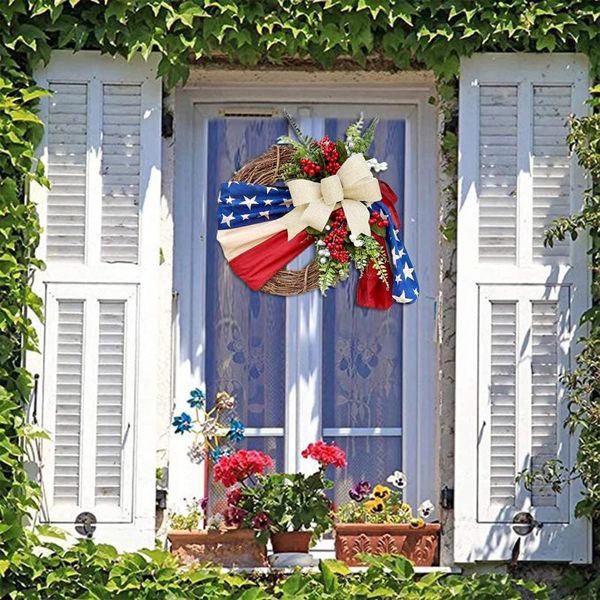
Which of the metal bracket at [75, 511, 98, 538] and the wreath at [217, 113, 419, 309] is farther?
the wreath at [217, 113, 419, 309]

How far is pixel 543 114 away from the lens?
6.69 meters

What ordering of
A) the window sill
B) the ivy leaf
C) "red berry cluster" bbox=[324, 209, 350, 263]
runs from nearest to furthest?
the window sill → the ivy leaf → "red berry cluster" bbox=[324, 209, 350, 263]

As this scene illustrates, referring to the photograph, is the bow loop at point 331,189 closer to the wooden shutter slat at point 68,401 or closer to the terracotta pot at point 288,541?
the wooden shutter slat at point 68,401

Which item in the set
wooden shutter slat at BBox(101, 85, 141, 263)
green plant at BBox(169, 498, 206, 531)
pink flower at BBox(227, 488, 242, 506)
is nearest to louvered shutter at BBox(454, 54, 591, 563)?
pink flower at BBox(227, 488, 242, 506)

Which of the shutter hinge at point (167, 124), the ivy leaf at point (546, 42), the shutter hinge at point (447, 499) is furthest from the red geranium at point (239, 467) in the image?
the ivy leaf at point (546, 42)

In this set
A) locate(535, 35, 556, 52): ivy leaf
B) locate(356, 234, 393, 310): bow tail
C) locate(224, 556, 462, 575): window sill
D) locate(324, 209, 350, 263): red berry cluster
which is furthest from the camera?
locate(356, 234, 393, 310): bow tail

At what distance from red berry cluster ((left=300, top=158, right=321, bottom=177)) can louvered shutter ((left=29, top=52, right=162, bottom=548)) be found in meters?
0.58

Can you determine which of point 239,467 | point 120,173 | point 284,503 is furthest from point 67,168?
point 284,503

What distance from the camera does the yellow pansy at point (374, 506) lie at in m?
6.61

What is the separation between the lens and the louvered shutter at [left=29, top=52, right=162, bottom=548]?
6492 mm

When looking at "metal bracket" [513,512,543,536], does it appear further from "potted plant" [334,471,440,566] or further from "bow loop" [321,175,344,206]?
"bow loop" [321,175,344,206]

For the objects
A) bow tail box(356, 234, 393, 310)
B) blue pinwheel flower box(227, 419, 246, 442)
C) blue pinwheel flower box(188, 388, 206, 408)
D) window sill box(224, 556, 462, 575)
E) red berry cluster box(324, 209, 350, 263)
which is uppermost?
red berry cluster box(324, 209, 350, 263)

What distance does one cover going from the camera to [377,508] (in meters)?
6.62

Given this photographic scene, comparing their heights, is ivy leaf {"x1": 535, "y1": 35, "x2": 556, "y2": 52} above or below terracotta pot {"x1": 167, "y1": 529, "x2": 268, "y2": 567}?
above
